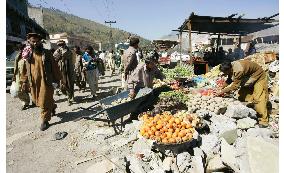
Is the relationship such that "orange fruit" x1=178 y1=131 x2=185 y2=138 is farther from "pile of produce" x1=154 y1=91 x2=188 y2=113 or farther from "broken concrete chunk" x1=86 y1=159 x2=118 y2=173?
"pile of produce" x1=154 y1=91 x2=188 y2=113

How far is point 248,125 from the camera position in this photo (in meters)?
5.79

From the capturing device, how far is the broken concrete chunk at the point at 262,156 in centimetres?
382

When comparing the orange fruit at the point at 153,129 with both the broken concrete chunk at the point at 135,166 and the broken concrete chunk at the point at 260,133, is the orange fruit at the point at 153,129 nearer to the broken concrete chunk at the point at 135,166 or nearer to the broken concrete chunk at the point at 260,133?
the broken concrete chunk at the point at 135,166

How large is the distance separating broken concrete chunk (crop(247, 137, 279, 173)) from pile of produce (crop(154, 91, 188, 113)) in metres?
2.57

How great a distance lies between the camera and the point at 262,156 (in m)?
4.02

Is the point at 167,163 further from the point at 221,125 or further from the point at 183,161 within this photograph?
the point at 221,125

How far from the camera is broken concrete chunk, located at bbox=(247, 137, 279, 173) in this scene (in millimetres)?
3820

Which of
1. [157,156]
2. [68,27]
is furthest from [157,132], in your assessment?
[68,27]

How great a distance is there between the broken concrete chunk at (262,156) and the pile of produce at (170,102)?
8.44 ft

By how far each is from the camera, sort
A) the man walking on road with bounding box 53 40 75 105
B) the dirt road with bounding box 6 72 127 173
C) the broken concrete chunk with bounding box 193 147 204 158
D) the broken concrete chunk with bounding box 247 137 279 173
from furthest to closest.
A: the man walking on road with bounding box 53 40 75 105
the dirt road with bounding box 6 72 127 173
the broken concrete chunk with bounding box 193 147 204 158
the broken concrete chunk with bounding box 247 137 279 173

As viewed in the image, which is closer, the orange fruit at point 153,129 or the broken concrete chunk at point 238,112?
the orange fruit at point 153,129

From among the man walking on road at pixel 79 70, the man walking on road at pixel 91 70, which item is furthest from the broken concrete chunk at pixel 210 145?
the man walking on road at pixel 79 70

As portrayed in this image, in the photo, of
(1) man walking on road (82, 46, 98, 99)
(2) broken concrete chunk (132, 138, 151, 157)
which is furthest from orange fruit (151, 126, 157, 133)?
(1) man walking on road (82, 46, 98, 99)
